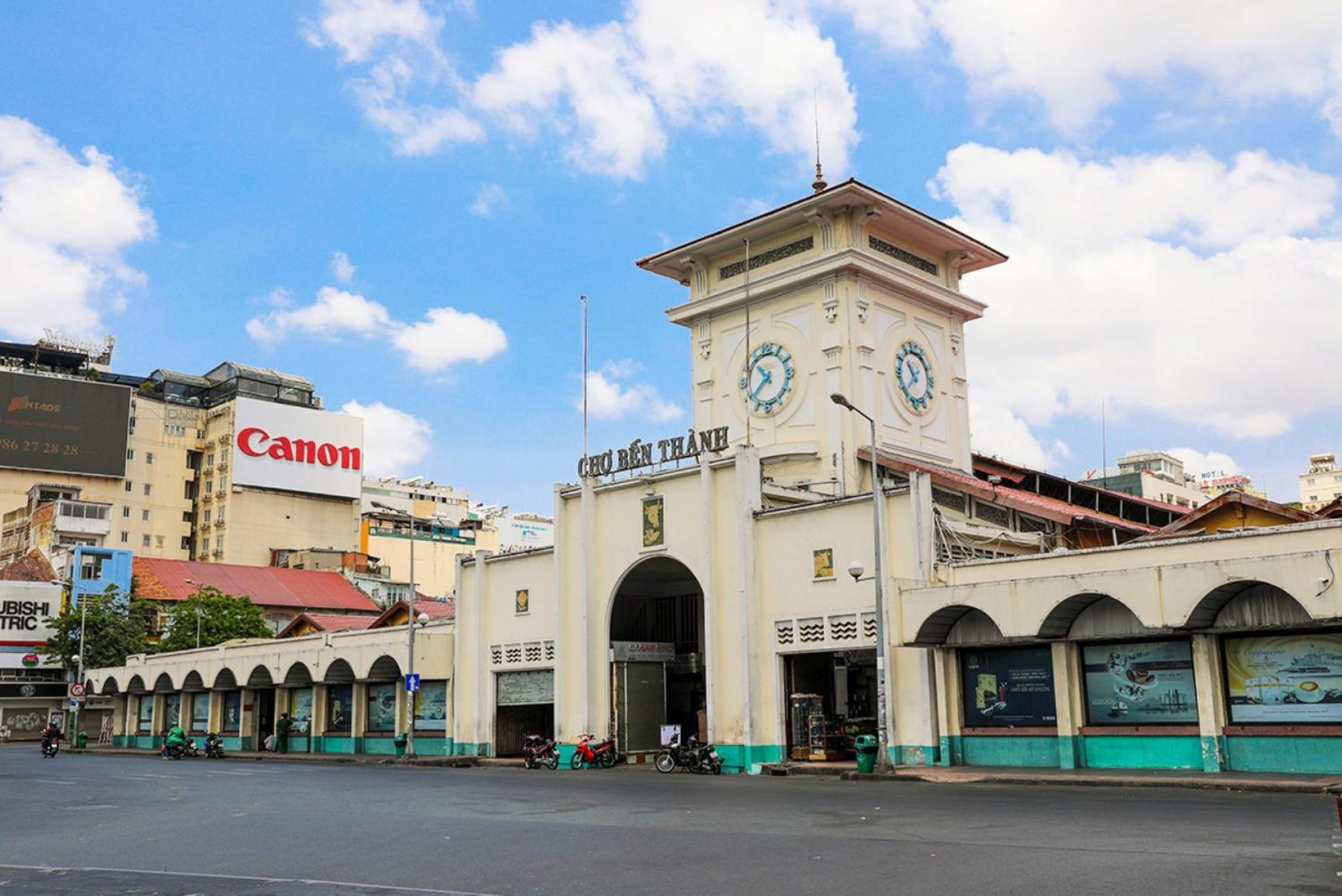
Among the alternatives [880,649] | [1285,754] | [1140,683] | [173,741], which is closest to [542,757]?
[880,649]

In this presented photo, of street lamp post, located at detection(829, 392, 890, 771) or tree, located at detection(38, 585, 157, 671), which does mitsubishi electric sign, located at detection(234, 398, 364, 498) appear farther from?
street lamp post, located at detection(829, 392, 890, 771)

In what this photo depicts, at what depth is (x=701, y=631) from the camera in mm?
39656

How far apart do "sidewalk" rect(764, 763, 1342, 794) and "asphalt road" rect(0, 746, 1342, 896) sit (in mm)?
701

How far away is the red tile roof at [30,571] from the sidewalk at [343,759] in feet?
80.8

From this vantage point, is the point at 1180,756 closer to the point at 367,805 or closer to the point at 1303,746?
the point at 1303,746

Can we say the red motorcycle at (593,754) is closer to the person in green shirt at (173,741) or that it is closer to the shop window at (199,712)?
the person in green shirt at (173,741)

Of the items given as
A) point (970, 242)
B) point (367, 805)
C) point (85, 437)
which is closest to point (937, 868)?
point (367, 805)

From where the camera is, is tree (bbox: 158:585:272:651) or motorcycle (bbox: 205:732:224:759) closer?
motorcycle (bbox: 205:732:224:759)

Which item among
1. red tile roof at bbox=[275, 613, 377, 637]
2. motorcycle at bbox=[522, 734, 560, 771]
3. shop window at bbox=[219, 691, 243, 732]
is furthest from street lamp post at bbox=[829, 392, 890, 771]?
shop window at bbox=[219, 691, 243, 732]

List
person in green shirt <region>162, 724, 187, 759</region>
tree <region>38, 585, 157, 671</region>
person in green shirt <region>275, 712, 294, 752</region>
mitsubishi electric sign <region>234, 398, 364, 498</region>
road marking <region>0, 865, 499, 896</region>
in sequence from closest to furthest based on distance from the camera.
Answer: road marking <region>0, 865, 499, 896</region> → person in green shirt <region>162, 724, 187, 759</region> → person in green shirt <region>275, 712, 294, 752</region> → tree <region>38, 585, 157, 671</region> → mitsubishi electric sign <region>234, 398, 364, 498</region>

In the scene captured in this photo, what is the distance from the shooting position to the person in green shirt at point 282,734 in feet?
175

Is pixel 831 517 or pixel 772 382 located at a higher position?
pixel 772 382

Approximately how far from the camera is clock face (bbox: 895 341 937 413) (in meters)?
42.2

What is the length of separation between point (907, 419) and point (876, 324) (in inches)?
136
